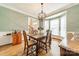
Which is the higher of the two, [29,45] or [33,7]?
[33,7]

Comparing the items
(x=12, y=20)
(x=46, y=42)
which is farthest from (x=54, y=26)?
(x=12, y=20)

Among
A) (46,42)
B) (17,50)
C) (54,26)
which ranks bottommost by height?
(17,50)

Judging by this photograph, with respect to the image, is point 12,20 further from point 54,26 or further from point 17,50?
point 54,26

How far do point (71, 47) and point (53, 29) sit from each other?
0.42 m

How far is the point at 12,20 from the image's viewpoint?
2291 mm

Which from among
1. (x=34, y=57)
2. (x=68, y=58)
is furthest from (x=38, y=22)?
(x=68, y=58)

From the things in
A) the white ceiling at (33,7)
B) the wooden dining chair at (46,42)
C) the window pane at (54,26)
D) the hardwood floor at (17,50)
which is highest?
the white ceiling at (33,7)

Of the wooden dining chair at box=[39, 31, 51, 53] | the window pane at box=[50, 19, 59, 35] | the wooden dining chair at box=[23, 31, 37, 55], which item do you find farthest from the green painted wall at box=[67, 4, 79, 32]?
the wooden dining chair at box=[23, 31, 37, 55]

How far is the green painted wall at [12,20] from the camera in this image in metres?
2.29

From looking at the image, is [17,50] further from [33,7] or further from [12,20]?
[33,7]

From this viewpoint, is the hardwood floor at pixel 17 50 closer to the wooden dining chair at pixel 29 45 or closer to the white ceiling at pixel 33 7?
the wooden dining chair at pixel 29 45

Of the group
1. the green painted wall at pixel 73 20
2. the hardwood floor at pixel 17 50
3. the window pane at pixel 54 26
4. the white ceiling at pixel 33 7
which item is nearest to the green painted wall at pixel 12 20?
the white ceiling at pixel 33 7

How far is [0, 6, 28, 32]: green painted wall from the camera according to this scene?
2.29 metres

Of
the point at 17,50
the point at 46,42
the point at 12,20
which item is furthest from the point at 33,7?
the point at 17,50
